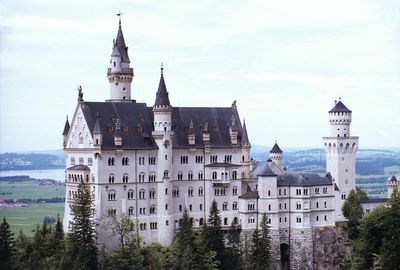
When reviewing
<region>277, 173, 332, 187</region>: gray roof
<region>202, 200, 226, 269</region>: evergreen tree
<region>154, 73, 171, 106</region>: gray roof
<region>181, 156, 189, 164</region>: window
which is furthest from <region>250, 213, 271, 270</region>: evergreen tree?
<region>154, 73, 171, 106</region>: gray roof

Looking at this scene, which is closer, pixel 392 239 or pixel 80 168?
pixel 392 239

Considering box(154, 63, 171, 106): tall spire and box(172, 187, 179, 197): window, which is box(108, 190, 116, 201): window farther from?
box(154, 63, 171, 106): tall spire

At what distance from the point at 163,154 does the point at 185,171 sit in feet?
16.6

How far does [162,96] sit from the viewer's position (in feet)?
358

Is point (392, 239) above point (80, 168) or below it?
below

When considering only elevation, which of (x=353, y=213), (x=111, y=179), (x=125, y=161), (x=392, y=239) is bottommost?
(x=392, y=239)

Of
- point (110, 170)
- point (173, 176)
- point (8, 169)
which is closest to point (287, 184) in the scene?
point (173, 176)

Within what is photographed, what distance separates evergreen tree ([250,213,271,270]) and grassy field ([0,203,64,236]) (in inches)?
1335

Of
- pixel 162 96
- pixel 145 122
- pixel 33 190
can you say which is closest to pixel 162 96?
pixel 162 96

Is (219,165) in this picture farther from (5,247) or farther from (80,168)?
(5,247)

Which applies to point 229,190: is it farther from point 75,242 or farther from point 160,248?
point 75,242

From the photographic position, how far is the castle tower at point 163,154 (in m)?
109

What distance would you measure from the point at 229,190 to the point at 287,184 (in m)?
7.84

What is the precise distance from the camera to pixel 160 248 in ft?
349
